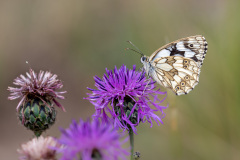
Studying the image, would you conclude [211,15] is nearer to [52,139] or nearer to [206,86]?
[206,86]

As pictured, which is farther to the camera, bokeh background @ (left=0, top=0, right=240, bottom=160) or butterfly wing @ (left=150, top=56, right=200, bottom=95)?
bokeh background @ (left=0, top=0, right=240, bottom=160)

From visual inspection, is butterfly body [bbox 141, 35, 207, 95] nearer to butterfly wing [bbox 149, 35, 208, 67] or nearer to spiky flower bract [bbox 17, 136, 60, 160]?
butterfly wing [bbox 149, 35, 208, 67]

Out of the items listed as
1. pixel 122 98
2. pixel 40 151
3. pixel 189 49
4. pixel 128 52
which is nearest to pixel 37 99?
pixel 122 98

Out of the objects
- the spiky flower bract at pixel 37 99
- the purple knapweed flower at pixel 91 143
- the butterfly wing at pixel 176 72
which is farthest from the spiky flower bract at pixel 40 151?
the butterfly wing at pixel 176 72

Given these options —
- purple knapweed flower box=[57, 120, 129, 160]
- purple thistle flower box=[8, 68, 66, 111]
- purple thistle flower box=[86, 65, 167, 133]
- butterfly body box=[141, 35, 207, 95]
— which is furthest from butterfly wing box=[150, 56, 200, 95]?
purple knapweed flower box=[57, 120, 129, 160]

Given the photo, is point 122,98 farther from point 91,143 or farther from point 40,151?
point 91,143
